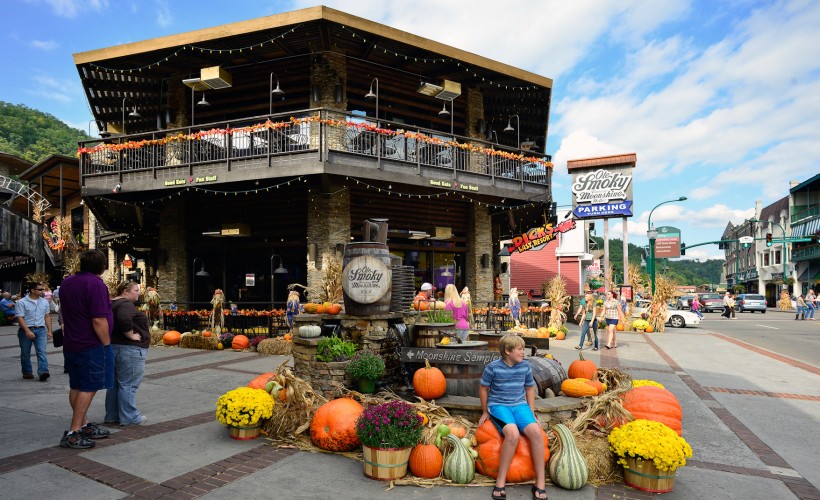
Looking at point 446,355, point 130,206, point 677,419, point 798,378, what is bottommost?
point 798,378

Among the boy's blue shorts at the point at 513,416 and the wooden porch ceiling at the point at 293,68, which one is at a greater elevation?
the wooden porch ceiling at the point at 293,68

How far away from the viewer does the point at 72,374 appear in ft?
17.5

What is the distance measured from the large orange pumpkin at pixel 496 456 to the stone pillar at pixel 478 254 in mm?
14443

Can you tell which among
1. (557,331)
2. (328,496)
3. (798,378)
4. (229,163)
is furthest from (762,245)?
(328,496)

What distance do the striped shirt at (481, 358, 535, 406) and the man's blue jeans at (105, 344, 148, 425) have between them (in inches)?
175

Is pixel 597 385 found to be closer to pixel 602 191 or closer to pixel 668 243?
pixel 602 191

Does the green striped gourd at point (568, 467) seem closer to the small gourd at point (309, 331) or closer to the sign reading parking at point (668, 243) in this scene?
the small gourd at point (309, 331)

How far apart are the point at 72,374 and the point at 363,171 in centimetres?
1028

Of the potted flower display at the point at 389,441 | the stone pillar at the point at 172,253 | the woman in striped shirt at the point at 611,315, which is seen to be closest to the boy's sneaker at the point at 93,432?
the potted flower display at the point at 389,441

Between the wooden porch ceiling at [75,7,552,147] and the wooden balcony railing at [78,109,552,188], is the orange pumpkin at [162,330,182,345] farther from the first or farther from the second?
the wooden porch ceiling at [75,7,552,147]

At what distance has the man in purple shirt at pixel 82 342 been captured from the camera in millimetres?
5312

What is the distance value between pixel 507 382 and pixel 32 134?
71132mm

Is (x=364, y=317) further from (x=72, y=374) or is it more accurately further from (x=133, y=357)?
(x=72, y=374)

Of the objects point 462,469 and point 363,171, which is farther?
point 363,171
